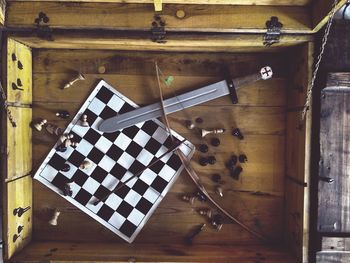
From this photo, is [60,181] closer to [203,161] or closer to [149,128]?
[149,128]

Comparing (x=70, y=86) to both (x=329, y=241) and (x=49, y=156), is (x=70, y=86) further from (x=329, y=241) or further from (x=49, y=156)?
(x=329, y=241)

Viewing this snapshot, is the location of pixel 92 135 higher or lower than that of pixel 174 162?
Answer: higher

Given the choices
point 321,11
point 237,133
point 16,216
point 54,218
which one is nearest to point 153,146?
point 237,133

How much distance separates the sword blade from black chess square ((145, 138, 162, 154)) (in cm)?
14

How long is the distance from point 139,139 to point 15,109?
0.71 m

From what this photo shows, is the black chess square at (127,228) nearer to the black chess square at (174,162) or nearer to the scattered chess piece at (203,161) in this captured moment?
the black chess square at (174,162)

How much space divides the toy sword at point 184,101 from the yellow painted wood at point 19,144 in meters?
0.48

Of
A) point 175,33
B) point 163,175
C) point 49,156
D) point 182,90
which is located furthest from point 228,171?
point 49,156

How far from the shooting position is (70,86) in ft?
7.01

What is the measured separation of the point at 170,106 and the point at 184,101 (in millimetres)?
88

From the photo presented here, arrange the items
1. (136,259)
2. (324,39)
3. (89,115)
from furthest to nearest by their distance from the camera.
A: 1. (89,115)
2. (136,259)
3. (324,39)

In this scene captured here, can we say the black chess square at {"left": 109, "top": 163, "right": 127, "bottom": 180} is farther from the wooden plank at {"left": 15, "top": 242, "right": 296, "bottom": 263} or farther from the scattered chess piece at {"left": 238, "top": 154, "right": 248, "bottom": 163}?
the scattered chess piece at {"left": 238, "top": 154, "right": 248, "bottom": 163}

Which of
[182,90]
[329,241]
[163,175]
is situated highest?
[182,90]

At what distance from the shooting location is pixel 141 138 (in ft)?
6.98
